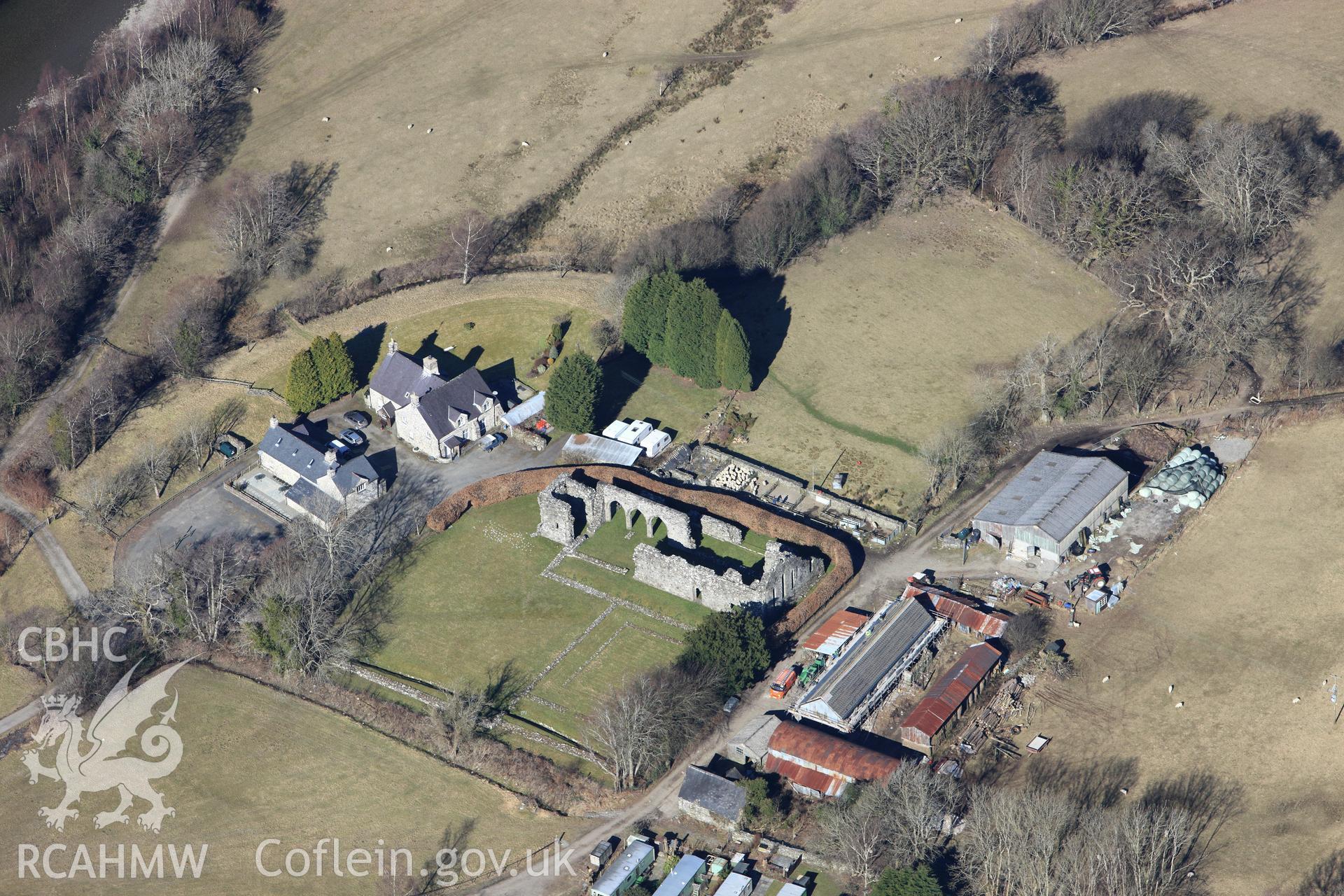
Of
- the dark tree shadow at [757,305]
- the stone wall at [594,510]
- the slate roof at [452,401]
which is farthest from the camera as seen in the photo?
the dark tree shadow at [757,305]

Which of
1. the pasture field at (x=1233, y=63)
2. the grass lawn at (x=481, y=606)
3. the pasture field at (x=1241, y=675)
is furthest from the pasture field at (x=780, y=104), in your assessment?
the pasture field at (x=1241, y=675)

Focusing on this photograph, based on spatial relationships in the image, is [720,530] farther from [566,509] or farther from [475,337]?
[475,337]

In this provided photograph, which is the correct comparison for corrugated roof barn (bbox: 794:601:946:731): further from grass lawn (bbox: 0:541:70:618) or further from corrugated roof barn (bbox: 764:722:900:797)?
grass lawn (bbox: 0:541:70:618)

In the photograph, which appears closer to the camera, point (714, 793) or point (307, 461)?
point (714, 793)

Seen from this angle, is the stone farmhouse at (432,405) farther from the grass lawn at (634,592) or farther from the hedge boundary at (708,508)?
the grass lawn at (634,592)

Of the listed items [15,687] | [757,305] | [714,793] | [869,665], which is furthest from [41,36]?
[714,793]
